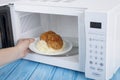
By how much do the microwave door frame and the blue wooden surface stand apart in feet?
0.35

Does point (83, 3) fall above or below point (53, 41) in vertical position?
above

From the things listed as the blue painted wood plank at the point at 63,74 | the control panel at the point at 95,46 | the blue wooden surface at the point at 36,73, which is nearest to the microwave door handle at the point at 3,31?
the blue wooden surface at the point at 36,73

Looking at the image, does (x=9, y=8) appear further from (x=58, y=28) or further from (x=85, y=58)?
(x=85, y=58)

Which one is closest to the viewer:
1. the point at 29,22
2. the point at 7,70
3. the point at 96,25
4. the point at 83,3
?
the point at 96,25

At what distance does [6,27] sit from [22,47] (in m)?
0.12

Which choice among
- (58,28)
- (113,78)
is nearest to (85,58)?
(113,78)

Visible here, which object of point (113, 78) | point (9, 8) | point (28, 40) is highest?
point (9, 8)

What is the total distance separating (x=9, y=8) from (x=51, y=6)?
0.71 ft

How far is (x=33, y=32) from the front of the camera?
3.64 ft

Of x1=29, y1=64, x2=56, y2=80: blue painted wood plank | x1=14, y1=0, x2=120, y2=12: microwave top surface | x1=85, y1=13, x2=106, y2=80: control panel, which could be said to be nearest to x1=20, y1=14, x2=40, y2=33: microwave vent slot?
x1=14, y1=0, x2=120, y2=12: microwave top surface

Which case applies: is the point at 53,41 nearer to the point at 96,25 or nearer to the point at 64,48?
the point at 64,48

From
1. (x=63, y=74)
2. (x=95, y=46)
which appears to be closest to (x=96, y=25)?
(x=95, y=46)

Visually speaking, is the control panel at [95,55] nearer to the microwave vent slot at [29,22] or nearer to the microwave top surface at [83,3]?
the microwave top surface at [83,3]

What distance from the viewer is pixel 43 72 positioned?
0.88m
